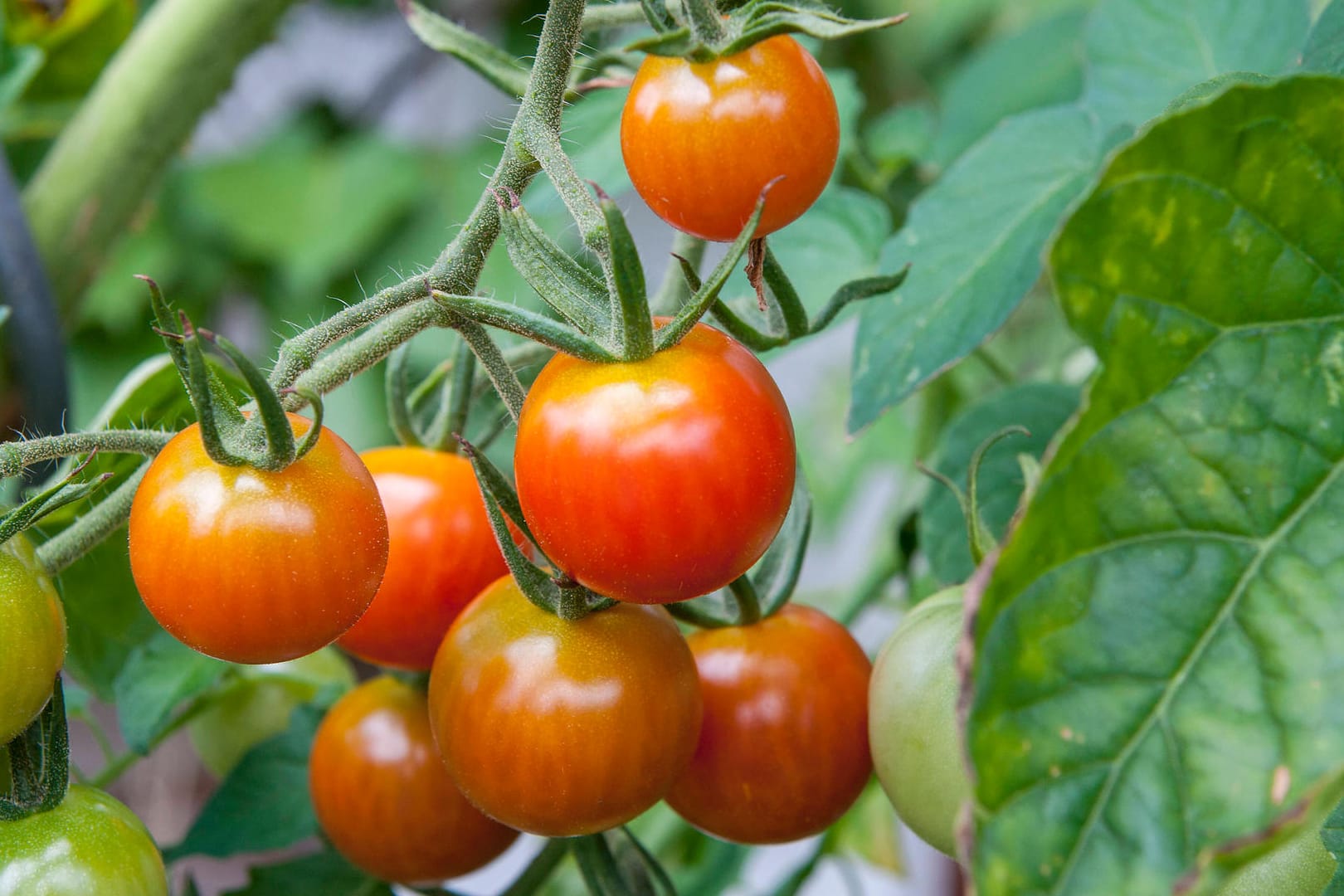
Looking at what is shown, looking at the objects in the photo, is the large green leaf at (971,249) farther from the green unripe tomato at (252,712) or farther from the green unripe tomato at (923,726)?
the green unripe tomato at (252,712)

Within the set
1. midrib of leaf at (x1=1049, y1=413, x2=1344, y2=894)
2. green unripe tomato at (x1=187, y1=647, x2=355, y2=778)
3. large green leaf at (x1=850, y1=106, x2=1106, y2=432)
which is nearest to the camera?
midrib of leaf at (x1=1049, y1=413, x2=1344, y2=894)

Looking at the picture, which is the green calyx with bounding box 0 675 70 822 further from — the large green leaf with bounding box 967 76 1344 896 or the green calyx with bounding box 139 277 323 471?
the large green leaf with bounding box 967 76 1344 896

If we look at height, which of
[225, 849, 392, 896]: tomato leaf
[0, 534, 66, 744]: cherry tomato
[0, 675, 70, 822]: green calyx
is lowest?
[225, 849, 392, 896]: tomato leaf

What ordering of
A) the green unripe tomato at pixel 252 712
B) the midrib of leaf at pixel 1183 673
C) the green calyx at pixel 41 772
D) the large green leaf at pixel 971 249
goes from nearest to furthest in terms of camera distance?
the midrib of leaf at pixel 1183 673, the green calyx at pixel 41 772, the large green leaf at pixel 971 249, the green unripe tomato at pixel 252 712

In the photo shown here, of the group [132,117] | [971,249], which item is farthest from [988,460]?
[132,117]

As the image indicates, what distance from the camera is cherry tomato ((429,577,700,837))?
35 cm

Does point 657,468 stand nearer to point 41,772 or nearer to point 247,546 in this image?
point 247,546

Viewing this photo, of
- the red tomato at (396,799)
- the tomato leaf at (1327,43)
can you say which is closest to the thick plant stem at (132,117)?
the red tomato at (396,799)

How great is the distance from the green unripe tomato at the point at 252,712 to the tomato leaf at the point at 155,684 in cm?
9

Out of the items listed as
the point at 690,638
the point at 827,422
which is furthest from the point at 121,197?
the point at 827,422

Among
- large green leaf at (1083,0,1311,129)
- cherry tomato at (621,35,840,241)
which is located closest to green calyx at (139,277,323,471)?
cherry tomato at (621,35,840,241)

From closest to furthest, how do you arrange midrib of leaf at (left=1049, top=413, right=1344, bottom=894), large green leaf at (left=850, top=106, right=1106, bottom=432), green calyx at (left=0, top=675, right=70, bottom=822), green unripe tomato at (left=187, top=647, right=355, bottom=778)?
midrib of leaf at (left=1049, top=413, right=1344, bottom=894) < green calyx at (left=0, top=675, right=70, bottom=822) < large green leaf at (left=850, top=106, right=1106, bottom=432) < green unripe tomato at (left=187, top=647, right=355, bottom=778)

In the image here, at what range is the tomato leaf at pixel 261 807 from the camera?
0.52 m

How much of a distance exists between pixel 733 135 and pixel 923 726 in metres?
0.18
